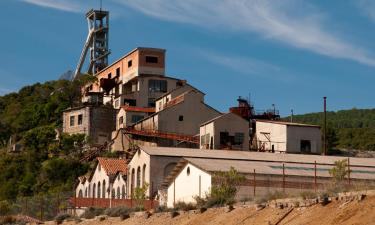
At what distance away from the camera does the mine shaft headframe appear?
13812 cm

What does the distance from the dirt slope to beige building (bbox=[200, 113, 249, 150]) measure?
40205 mm

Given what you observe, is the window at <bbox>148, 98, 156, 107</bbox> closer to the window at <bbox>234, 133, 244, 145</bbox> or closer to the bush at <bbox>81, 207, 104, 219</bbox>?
the window at <bbox>234, 133, 244, 145</bbox>

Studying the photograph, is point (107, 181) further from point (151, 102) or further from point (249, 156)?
point (151, 102)

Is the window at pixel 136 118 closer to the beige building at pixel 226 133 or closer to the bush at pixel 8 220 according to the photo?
the beige building at pixel 226 133

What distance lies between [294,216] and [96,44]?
111 meters

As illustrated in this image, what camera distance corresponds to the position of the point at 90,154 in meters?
99.3

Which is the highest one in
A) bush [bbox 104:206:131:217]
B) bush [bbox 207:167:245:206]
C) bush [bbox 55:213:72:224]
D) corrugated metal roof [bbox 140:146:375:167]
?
corrugated metal roof [bbox 140:146:375:167]

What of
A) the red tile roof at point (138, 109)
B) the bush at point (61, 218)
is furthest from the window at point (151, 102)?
the bush at point (61, 218)

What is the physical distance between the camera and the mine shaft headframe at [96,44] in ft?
453

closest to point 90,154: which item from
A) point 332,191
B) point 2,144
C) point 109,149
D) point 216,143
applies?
point 109,149

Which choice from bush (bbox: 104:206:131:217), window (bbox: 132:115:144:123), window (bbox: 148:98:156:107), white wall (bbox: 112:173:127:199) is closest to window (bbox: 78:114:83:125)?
window (bbox: 132:115:144:123)

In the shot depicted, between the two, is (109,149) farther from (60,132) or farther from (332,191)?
(332,191)

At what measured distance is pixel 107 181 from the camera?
79.4 metres

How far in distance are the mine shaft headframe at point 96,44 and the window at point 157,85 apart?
2920 centimetres
